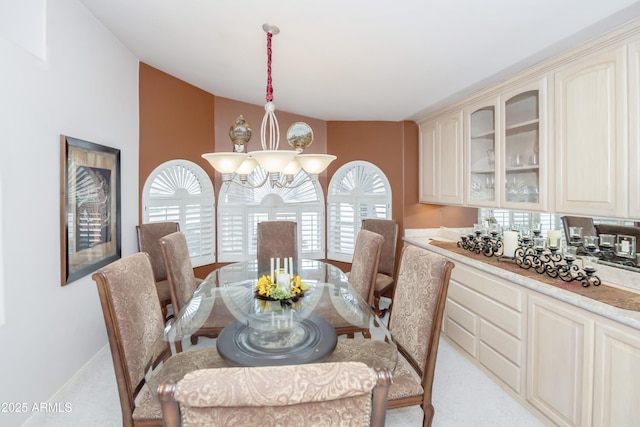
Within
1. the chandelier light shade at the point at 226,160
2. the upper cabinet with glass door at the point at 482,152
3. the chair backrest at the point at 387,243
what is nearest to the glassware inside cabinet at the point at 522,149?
the upper cabinet with glass door at the point at 482,152

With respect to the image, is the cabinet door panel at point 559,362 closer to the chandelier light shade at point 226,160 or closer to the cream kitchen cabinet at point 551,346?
the cream kitchen cabinet at point 551,346

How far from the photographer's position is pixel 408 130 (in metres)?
4.34

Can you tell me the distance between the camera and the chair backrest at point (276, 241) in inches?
149

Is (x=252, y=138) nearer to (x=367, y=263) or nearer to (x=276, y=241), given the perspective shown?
(x=276, y=241)

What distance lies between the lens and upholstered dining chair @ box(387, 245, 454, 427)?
1.68 metres

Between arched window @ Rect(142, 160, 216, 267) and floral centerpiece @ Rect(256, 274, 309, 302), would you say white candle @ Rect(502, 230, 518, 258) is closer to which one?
floral centerpiece @ Rect(256, 274, 309, 302)

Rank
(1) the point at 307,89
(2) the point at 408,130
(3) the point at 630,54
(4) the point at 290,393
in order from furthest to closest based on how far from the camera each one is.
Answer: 1. (2) the point at 408,130
2. (1) the point at 307,89
3. (3) the point at 630,54
4. (4) the point at 290,393

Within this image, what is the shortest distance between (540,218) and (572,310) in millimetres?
1123

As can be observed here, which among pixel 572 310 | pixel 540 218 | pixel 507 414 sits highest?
pixel 540 218

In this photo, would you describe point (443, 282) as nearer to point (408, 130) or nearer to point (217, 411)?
point (217, 411)

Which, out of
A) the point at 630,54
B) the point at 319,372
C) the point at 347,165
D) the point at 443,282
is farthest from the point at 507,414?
the point at 347,165

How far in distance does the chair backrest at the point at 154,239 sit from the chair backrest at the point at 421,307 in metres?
2.46

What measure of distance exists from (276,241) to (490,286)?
2217 mm

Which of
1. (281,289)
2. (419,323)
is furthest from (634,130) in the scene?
(281,289)
